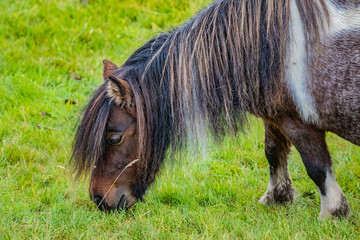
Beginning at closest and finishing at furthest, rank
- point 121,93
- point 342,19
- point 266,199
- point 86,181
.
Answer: point 342,19 → point 121,93 → point 86,181 → point 266,199

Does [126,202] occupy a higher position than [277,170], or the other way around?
[126,202]

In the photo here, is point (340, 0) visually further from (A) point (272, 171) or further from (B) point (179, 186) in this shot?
(B) point (179, 186)

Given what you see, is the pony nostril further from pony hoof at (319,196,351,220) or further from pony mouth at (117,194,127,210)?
pony hoof at (319,196,351,220)

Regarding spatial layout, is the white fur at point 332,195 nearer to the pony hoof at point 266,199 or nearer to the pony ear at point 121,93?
the pony hoof at point 266,199

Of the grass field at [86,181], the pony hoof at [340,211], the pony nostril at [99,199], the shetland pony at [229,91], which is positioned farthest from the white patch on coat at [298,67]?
the pony nostril at [99,199]

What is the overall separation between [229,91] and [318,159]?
0.86 meters

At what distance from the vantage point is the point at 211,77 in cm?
356

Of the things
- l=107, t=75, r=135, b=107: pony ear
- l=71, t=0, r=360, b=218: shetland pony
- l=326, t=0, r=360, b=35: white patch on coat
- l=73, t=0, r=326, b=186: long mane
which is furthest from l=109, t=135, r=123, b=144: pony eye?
l=326, t=0, r=360, b=35: white patch on coat

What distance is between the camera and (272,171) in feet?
14.1

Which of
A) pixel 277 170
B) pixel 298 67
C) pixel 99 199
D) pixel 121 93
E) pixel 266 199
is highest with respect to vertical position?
pixel 121 93

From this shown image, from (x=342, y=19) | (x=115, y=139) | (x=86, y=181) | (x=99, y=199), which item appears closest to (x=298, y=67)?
(x=342, y=19)

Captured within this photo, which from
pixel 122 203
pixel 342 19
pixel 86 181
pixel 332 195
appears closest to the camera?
pixel 342 19

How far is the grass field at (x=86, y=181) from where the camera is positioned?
11.9 feet

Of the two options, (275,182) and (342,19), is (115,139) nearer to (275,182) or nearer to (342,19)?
(275,182)
